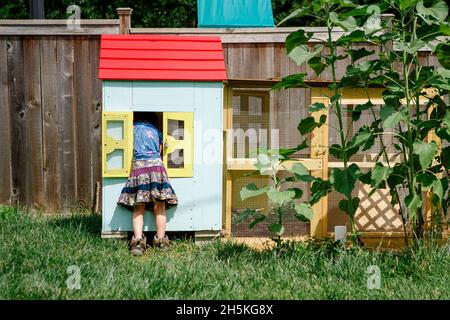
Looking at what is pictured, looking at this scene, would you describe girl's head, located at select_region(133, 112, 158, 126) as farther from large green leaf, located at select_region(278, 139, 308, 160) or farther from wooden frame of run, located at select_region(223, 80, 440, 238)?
large green leaf, located at select_region(278, 139, 308, 160)

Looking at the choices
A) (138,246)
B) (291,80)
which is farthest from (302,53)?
(138,246)

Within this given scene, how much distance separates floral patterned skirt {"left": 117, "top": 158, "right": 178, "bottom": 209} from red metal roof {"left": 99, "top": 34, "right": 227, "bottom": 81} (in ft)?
2.21

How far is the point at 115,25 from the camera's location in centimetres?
648

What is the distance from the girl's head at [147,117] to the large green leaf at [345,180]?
1.65 m

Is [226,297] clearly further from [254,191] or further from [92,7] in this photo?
[92,7]

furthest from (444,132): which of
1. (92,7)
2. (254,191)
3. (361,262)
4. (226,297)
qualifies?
(92,7)

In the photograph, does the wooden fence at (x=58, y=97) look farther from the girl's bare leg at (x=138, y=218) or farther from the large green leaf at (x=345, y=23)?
the large green leaf at (x=345, y=23)

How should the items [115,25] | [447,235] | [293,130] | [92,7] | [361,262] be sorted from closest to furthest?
[361,262]
[447,235]
[293,130]
[115,25]
[92,7]

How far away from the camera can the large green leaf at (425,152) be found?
4.04 meters

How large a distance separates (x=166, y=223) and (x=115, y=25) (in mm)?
2307

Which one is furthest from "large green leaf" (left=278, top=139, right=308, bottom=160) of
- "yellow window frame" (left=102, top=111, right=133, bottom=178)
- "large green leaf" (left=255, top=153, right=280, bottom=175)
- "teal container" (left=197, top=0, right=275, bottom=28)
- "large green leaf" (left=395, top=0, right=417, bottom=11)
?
"teal container" (left=197, top=0, right=275, bottom=28)

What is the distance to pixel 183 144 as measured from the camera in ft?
16.9

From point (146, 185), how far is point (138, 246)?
18.1 inches

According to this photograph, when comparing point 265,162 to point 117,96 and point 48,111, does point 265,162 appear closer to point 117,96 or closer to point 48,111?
point 117,96
